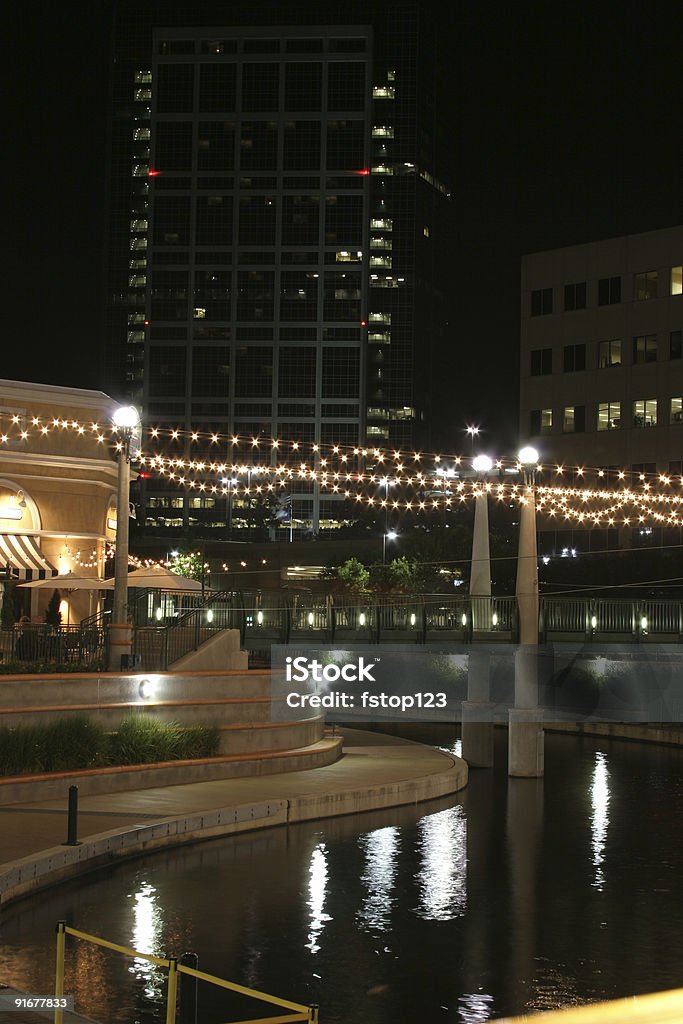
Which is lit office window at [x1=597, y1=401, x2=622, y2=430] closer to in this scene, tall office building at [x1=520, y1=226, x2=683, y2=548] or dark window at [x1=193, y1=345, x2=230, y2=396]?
tall office building at [x1=520, y1=226, x2=683, y2=548]

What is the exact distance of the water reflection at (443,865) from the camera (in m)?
19.2

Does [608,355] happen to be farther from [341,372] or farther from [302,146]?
[302,146]

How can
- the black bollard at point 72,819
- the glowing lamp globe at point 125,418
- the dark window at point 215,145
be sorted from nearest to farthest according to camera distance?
the black bollard at point 72,819 → the glowing lamp globe at point 125,418 → the dark window at point 215,145

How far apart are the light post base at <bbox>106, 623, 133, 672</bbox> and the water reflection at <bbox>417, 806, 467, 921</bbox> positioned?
25.7 ft

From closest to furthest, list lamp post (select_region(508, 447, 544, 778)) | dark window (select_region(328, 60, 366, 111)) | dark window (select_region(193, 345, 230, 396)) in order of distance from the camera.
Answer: lamp post (select_region(508, 447, 544, 778))
dark window (select_region(193, 345, 230, 396))
dark window (select_region(328, 60, 366, 111))

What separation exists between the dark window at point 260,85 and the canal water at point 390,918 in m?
157

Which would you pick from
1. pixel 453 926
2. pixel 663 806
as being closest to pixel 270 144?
pixel 663 806

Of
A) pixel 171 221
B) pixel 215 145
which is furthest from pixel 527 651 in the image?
pixel 215 145

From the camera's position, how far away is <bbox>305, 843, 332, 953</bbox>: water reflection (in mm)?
17078

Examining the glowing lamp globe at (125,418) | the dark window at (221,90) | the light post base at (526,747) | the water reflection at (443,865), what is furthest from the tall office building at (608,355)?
the dark window at (221,90)

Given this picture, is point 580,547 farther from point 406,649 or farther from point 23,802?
point 23,802

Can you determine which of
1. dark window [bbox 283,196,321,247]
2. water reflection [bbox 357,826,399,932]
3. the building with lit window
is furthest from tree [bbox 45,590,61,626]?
dark window [bbox 283,196,321,247]

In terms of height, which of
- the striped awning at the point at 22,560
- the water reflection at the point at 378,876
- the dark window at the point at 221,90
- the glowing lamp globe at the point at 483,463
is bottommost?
the water reflection at the point at 378,876

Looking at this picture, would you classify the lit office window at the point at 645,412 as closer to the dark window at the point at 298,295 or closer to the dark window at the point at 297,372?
the dark window at the point at 297,372
